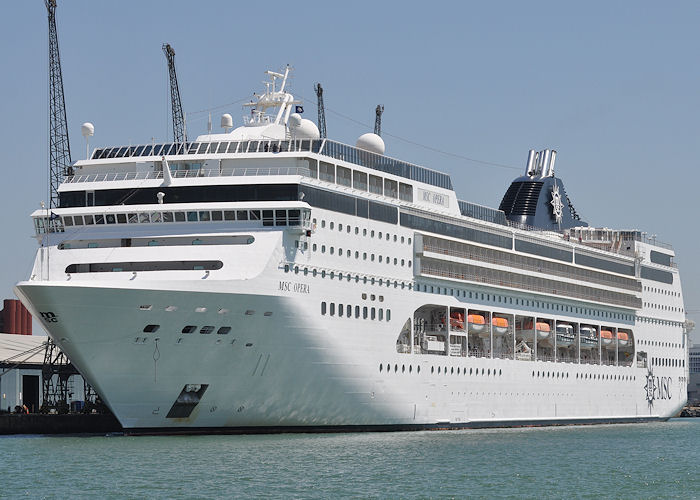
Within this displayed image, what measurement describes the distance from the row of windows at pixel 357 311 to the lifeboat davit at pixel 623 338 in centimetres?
2578

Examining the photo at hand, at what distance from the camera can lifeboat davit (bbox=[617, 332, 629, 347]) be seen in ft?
240

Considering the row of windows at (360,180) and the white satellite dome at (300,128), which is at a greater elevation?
the white satellite dome at (300,128)

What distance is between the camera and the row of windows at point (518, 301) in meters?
56.0

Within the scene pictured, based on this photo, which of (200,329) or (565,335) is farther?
(565,335)

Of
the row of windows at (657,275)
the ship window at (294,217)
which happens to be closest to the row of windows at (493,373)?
the row of windows at (657,275)

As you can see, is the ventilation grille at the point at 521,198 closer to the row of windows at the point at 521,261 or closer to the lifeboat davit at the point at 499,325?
the row of windows at the point at 521,261

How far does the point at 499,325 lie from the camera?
199 feet

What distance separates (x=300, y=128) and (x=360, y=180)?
3496mm

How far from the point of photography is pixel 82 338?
140 ft

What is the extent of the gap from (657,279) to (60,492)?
54271mm

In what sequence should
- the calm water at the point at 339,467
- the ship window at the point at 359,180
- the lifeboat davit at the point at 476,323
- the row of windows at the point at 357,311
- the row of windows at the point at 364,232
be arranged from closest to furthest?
1. the calm water at the point at 339,467
2. the row of windows at the point at 357,311
3. the row of windows at the point at 364,232
4. the ship window at the point at 359,180
5. the lifeboat davit at the point at 476,323

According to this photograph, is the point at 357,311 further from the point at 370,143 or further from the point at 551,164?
the point at 551,164

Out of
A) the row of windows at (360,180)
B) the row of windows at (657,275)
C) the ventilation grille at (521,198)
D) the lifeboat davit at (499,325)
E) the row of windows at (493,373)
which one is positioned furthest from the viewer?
the row of windows at (657,275)

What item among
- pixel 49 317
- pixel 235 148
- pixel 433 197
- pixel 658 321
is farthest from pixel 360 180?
pixel 658 321
